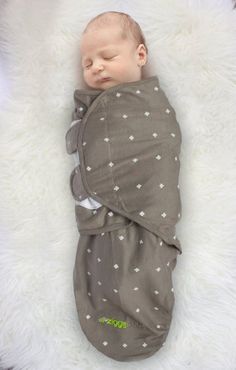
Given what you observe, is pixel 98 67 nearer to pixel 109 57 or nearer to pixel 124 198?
pixel 109 57

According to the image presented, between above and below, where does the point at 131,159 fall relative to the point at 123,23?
below

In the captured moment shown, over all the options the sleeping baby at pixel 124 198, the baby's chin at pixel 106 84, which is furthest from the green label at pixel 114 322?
the baby's chin at pixel 106 84

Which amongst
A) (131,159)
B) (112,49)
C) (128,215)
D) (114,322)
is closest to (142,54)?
(112,49)

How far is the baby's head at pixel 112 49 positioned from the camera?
117cm

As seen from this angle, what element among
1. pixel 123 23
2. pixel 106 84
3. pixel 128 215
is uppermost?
pixel 123 23

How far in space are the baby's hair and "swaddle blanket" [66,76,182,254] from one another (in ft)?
0.34

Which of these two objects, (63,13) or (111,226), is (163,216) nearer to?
(111,226)

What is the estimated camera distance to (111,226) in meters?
1.15

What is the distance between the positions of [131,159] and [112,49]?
0.81 ft

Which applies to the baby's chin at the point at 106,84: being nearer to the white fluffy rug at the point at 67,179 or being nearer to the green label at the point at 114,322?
the white fluffy rug at the point at 67,179

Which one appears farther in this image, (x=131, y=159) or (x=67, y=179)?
(x=67, y=179)

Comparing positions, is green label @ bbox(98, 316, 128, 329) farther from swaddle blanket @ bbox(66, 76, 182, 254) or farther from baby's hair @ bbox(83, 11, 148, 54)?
baby's hair @ bbox(83, 11, 148, 54)

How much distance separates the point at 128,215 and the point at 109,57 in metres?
0.35

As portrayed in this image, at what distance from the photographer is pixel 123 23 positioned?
1.17 meters
